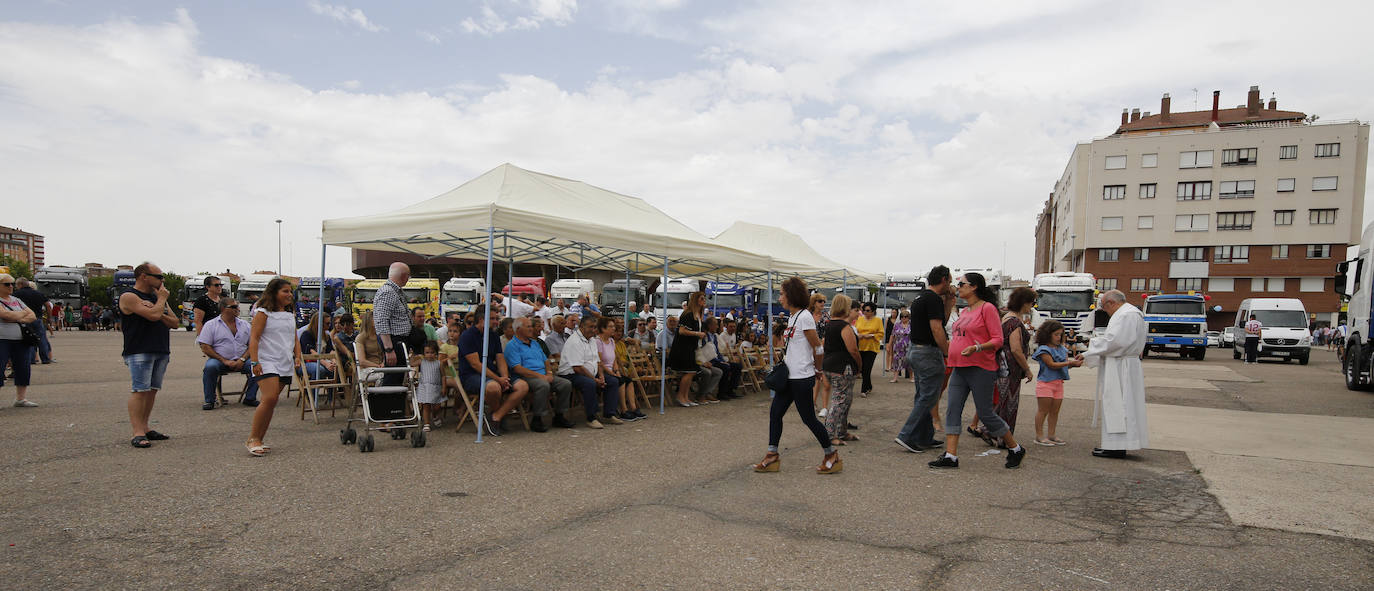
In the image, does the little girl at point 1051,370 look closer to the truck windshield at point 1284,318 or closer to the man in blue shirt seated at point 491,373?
the man in blue shirt seated at point 491,373

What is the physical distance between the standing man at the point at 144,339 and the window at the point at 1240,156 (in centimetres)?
6846

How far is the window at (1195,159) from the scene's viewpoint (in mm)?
57156

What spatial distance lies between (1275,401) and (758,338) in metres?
8.42

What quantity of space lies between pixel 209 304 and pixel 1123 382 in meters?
10.0

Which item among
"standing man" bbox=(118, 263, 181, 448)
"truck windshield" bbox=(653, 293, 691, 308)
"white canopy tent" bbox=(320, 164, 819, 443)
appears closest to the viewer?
"standing man" bbox=(118, 263, 181, 448)

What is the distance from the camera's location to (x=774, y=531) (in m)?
4.49

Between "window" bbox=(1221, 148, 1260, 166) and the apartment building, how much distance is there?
0.08m

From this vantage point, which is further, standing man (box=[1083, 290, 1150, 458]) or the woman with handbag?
the woman with handbag

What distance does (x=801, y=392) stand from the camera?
19.3ft

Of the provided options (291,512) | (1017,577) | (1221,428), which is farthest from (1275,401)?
(291,512)

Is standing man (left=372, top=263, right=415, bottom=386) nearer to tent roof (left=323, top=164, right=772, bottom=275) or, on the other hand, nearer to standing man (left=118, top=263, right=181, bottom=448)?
tent roof (left=323, top=164, right=772, bottom=275)

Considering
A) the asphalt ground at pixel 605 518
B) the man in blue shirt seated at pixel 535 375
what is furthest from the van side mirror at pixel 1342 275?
the man in blue shirt seated at pixel 535 375

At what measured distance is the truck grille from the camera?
891 inches

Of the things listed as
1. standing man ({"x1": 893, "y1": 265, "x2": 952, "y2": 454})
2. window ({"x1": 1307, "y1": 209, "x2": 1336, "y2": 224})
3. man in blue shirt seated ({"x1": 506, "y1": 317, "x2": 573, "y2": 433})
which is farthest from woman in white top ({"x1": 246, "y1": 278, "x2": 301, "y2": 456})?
window ({"x1": 1307, "y1": 209, "x2": 1336, "y2": 224})
